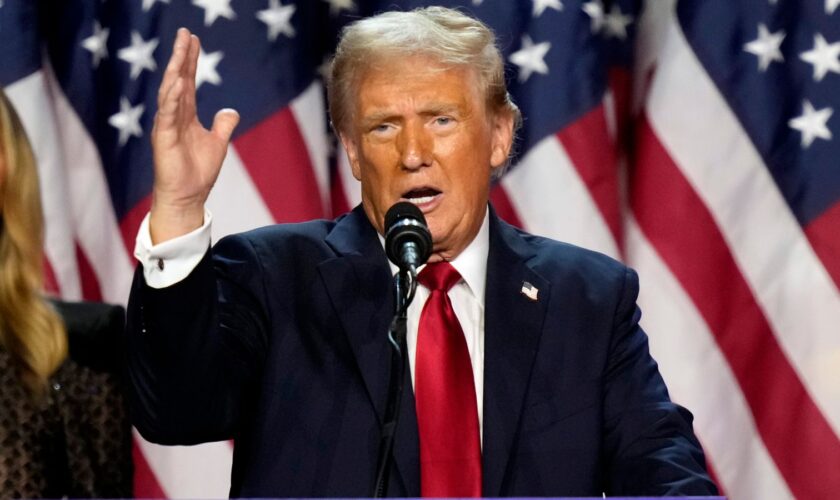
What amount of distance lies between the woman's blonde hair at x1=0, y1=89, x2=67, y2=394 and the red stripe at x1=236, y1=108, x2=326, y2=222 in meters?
0.73

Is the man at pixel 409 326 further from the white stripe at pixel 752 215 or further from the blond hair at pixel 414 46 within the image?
the white stripe at pixel 752 215

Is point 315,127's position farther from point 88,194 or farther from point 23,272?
point 23,272

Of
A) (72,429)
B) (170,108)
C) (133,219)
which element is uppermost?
(170,108)

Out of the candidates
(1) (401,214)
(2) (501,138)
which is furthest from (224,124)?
(2) (501,138)

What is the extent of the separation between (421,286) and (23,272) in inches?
40.2

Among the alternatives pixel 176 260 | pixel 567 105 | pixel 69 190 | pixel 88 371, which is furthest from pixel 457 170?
pixel 69 190

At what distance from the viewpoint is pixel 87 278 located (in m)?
3.48

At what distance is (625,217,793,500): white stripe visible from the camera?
3.45 m

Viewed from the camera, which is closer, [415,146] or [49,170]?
[415,146]

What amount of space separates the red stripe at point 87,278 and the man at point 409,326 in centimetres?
129

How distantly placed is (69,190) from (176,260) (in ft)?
5.77

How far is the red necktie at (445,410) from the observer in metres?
2.03

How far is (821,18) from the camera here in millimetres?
3480

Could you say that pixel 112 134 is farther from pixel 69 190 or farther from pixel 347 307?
pixel 347 307
